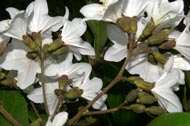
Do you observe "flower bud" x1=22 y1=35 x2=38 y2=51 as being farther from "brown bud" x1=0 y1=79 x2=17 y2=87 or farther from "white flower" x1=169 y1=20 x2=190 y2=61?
"white flower" x1=169 y1=20 x2=190 y2=61

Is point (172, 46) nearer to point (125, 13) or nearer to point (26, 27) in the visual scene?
point (125, 13)

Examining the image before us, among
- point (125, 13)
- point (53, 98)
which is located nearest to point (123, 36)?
point (125, 13)

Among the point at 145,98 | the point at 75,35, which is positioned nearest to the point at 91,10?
the point at 75,35

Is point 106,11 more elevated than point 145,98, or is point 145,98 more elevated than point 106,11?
point 106,11

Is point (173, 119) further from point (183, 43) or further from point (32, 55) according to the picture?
point (32, 55)

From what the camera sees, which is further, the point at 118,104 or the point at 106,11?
the point at 118,104

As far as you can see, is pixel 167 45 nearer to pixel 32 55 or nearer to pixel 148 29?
pixel 148 29
